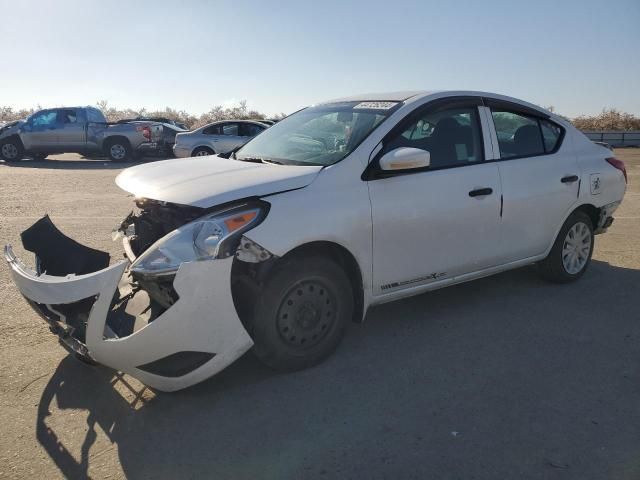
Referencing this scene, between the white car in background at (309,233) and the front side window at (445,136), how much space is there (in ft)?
0.04

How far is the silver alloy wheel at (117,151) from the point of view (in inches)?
728

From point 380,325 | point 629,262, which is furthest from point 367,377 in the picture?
point 629,262

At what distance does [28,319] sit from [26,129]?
55.5ft

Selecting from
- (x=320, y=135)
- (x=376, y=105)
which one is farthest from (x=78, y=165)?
(x=376, y=105)

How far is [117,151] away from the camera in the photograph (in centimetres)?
1853

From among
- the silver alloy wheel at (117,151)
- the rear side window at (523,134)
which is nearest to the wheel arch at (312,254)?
the rear side window at (523,134)

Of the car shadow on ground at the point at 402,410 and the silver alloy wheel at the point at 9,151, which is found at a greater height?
the silver alloy wheel at the point at 9,151

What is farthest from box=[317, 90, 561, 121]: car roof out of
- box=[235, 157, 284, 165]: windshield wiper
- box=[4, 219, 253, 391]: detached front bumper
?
box=[4, 219, 253, 391]: detached front bumper

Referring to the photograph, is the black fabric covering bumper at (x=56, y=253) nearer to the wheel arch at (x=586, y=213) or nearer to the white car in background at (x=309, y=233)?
the white car in background at (x=309, y=233)

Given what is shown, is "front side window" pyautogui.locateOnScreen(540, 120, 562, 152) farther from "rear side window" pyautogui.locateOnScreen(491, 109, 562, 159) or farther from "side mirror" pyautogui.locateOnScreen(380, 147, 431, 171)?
"side mirror" pyautogui.locateOnScreen(380, 147, 431, 171)

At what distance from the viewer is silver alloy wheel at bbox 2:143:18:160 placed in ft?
61.8

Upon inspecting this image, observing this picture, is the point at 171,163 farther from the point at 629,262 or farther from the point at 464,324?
the point at 629,262

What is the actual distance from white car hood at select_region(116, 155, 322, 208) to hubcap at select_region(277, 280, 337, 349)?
63 cm

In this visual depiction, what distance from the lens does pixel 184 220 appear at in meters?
3.25
